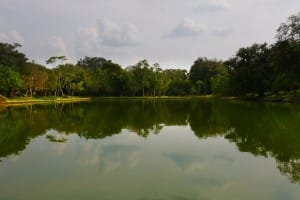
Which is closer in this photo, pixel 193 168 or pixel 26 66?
pixel 193 168

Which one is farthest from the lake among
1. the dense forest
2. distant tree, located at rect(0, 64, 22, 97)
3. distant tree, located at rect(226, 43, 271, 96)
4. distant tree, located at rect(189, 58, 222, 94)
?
distant tree, located at rect(189, 58, 222, 94)

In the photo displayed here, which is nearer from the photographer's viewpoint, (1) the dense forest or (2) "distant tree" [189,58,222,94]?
(1) the dense forest

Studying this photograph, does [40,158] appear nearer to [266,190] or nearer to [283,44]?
[266,190]

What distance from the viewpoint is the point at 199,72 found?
363 feet

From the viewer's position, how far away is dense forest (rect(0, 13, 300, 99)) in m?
50.4

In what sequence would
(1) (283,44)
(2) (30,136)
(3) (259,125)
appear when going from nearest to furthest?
(2) (30,136) → (3) (259,125) → (1) (283,44)

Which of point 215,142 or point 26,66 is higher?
point 26,66

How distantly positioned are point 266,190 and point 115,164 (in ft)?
15.7

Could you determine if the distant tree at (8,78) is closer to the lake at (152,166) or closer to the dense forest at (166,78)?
the dense forest at (166,78)

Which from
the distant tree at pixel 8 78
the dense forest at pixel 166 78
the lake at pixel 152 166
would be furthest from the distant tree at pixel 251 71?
the lake at pixel 152 166

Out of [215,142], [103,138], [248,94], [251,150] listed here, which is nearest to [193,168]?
[251,150]

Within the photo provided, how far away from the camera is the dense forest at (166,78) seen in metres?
50.4

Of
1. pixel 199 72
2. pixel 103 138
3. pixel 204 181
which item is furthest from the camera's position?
pixel 199 72

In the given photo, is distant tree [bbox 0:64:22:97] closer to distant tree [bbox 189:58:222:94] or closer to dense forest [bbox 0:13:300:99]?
dense forest [bbox 0:13:300:99]
